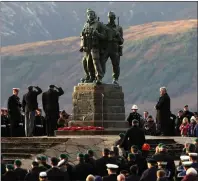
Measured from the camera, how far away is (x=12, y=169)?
2217 cm

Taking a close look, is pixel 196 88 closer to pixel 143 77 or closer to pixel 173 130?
pixel 143 77

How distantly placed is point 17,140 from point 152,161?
923 centimetres

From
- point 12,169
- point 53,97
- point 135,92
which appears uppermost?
point 135,92

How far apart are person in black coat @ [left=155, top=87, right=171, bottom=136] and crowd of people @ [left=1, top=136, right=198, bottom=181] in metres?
8.11

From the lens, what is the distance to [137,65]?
535ft

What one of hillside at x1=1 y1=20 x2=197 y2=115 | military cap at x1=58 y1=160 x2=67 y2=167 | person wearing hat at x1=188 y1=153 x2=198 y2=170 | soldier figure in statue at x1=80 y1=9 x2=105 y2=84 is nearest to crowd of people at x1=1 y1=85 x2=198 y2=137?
soldier figure in statue at x1=80 y1=9 x2=105 y2=84

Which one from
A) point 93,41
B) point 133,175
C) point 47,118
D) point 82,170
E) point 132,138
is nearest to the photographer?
point 133,175

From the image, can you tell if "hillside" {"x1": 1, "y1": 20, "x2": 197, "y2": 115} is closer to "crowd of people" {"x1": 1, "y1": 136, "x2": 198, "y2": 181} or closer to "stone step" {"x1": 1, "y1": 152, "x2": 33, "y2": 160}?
"stone step" {"x1": 1, "y1": 152, "x2": 33, "y2": 160}

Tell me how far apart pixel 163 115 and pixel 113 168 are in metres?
13.1

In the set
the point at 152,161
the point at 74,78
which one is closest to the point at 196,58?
the point at 74,78

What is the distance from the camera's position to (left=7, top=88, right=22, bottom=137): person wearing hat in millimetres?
33219

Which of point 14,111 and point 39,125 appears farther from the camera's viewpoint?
point 39,125

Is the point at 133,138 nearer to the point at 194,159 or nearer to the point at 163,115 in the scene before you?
the point at 194,159

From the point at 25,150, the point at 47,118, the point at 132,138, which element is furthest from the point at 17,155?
the point at 47,118
